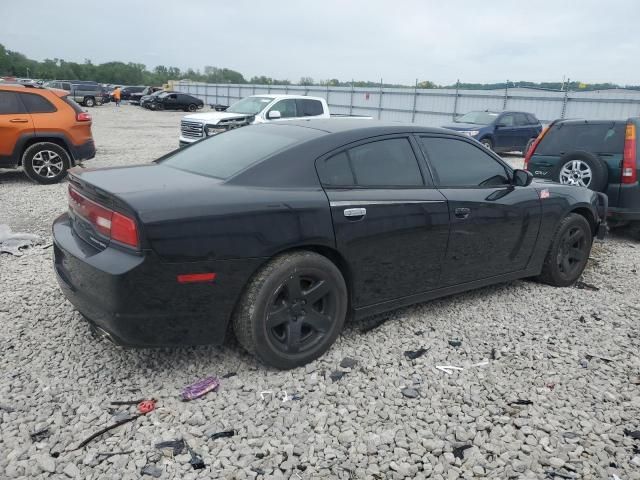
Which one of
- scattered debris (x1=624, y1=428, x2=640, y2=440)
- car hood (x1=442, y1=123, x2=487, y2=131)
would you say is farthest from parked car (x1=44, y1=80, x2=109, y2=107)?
scattered debris (x1=624, y1=428, x2=640, y2=440)

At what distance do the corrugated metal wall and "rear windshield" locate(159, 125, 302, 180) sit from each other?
1183 centimetres

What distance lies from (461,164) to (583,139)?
149 inches

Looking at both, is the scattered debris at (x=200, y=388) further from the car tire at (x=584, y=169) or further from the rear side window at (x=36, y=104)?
the rear side window at (x=36, y=104)

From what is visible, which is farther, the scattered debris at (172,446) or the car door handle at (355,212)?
the car door handle at (355,212)

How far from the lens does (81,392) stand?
292 centimetres

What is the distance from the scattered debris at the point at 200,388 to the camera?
2929 mm

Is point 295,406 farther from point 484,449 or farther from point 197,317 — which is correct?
point 484,449

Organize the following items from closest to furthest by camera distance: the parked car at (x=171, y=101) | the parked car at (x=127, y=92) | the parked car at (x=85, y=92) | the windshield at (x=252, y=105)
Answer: the windshield at (x=252, y=105) < the parked car at (x=85, y=92) < the parked car at (x=171, y=101) < the parked car at (x=127, y=92)

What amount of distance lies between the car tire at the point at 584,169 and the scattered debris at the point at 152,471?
582cm

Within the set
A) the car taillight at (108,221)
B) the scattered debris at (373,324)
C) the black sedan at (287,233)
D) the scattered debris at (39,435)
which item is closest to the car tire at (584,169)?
the black sedan at (287,233)

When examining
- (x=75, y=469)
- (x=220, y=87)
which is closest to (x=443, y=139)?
(x=75, y=469)

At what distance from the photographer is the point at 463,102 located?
78.4ft

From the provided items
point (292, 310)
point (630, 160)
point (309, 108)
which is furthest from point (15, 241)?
point (309, 108)

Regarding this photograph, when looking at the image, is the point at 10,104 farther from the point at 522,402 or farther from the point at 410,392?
the point at 522,402
